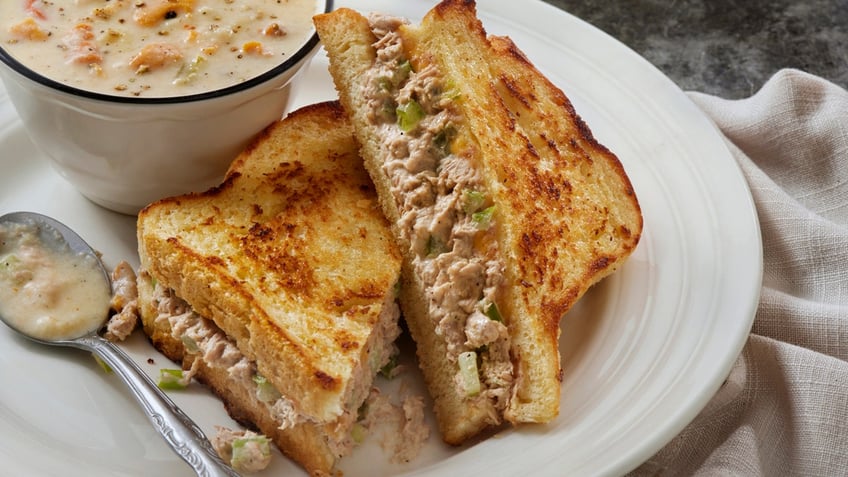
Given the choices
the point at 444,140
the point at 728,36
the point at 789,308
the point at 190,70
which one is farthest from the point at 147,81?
the point at 728,36

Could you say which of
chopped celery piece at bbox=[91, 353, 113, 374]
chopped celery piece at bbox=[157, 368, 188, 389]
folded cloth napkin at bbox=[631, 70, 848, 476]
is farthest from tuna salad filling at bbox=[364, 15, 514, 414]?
chopped celery piece at bbox=[91, 353, 113, 374]

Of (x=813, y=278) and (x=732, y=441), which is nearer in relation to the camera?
(x=732, y=441)

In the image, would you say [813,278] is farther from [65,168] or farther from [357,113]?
[65,168]

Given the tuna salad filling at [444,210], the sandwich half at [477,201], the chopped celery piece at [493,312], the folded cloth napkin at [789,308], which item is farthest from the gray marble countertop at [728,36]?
the chopped celery piece at [493,312]

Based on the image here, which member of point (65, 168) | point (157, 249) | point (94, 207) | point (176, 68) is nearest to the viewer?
point (157, 249)

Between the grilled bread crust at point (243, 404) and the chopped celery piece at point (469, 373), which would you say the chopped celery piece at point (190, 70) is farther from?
the chopped celery piece at point (469, 373)

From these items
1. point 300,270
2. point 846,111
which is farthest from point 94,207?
point 846,111
